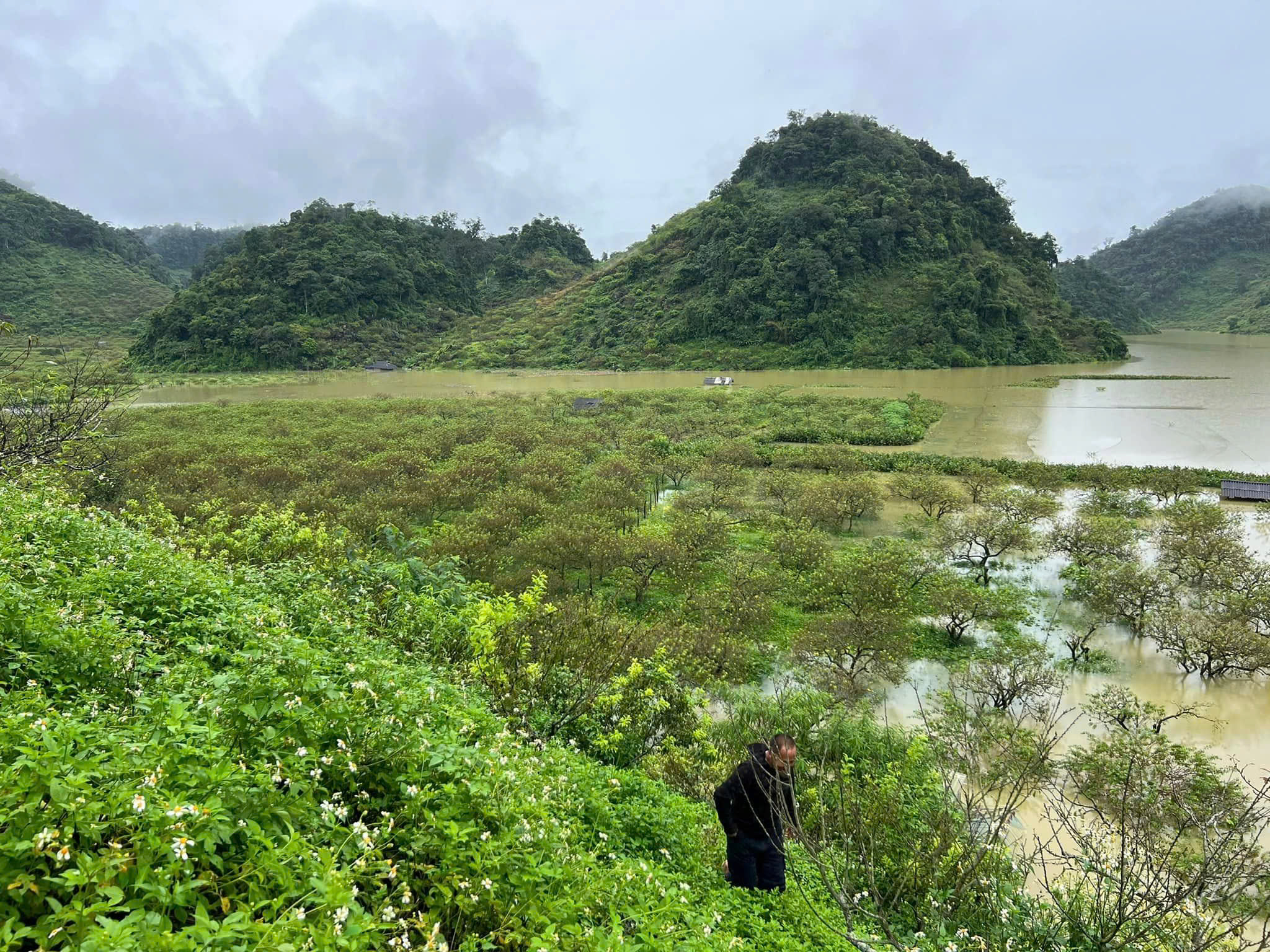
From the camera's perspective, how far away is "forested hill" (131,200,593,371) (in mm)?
64062

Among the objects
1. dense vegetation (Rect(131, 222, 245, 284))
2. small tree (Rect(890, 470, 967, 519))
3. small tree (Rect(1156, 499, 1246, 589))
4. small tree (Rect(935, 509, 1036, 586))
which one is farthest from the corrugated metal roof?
dense vegetation (Rect(131, 222, 245, 284))

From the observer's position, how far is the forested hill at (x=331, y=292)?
64062 mm

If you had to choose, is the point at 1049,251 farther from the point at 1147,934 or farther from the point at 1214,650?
the point at 1147,934

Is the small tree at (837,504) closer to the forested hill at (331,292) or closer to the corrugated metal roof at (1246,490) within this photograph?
the corrugated metal roof at (1246,490)

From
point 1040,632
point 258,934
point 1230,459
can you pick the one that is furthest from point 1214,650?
point 1230,459

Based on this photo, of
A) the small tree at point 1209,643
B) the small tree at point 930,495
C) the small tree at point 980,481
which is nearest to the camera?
the small tree at point 1209,643

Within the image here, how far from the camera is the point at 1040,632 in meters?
11.3

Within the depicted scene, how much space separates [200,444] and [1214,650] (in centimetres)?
2687

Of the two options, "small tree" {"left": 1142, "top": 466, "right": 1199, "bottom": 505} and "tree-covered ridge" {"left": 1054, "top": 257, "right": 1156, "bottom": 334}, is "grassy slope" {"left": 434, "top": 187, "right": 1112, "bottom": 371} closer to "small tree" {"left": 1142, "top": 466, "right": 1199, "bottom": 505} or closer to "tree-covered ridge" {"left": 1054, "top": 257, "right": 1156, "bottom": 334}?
"tree-covered ridge" {"left": 1054, "top": 257, "right": 1156, "bottom": 334}

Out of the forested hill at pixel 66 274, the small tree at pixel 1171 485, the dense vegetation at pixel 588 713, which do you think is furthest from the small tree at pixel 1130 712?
the forested hill at pixel 66 274

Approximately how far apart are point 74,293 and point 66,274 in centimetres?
620

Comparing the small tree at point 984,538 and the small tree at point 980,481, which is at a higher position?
the small tree at point 980,481

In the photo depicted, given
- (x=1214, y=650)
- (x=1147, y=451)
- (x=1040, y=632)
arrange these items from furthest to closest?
(x=1147, y=451) → (x=1040, y=632) → (x=1214, y=650)

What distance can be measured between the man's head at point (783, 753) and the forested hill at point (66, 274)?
9079cm
